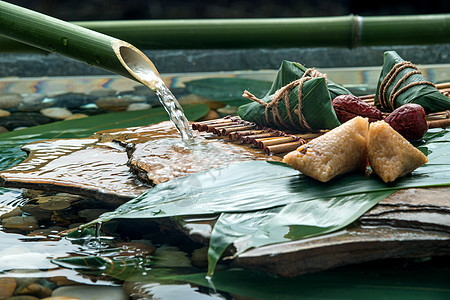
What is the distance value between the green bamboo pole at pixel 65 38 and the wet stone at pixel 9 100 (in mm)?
1761

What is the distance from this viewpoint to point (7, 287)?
4.34ft

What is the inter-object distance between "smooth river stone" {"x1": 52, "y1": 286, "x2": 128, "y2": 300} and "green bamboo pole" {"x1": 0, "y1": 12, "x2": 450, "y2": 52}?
7.87 ft

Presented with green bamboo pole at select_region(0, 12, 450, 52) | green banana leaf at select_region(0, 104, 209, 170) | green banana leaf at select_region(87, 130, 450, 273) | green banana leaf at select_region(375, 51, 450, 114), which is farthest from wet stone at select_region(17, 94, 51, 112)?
green banana leaf at select_region(375, 51, 450, 114)

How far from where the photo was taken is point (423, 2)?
4.69 meters

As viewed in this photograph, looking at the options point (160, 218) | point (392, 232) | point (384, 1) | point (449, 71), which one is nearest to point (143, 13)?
point (384, 1)

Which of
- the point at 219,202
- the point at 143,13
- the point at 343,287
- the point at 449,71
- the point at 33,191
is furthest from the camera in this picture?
the point at 143,13

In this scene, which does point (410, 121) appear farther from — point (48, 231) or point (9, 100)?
point (9, 100)

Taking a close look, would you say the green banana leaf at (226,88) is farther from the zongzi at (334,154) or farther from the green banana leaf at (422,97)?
the zongzi at (334,154)

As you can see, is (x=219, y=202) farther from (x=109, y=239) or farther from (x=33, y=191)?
(x=33, y=191)

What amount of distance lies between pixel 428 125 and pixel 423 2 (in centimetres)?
283

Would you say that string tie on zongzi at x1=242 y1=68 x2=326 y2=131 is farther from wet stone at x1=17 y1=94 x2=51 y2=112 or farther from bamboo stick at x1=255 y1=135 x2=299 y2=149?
wet stone at x1=17 y1=94 x2=51 y2=112

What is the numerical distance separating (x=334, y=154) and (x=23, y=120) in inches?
77.2

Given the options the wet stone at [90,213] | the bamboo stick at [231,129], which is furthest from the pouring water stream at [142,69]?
the wet stone at [90,213]

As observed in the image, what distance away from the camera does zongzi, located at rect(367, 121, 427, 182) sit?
1.54 meters
